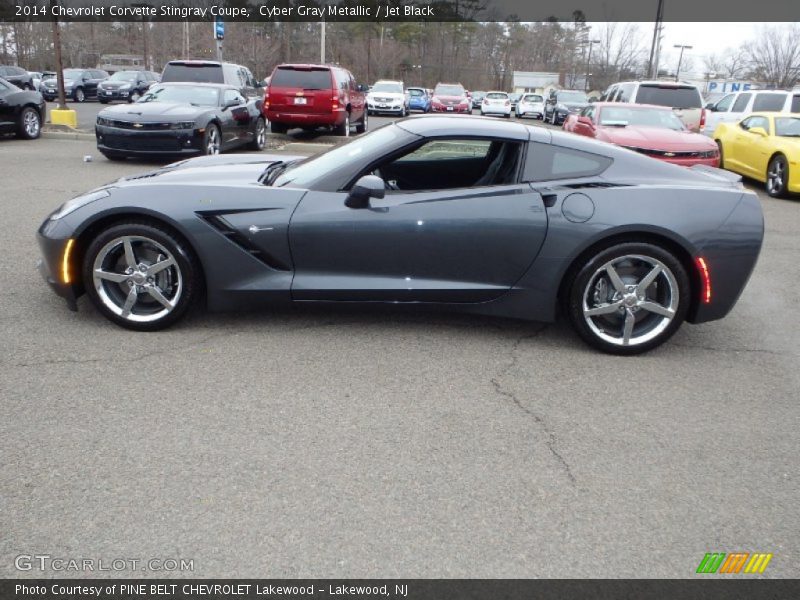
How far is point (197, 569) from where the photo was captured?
2.36 metres

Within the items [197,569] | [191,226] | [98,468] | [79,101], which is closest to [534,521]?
[197,569]

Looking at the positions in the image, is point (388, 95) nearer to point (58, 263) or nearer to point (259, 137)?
point (259, 137)

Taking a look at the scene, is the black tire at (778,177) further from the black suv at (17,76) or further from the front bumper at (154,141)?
the black suv at (17,76)

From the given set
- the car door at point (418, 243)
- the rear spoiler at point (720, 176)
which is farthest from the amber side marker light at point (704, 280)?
the car door at point (418, 243)

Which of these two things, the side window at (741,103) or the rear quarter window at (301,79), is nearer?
the rear quarter window at (301,79)

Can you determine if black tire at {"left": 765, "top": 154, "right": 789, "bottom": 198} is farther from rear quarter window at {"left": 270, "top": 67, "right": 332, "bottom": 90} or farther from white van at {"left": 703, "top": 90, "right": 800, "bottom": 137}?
rear quarter window at {"left": 270, "top": 67, "right": 332, "bottom": 90}

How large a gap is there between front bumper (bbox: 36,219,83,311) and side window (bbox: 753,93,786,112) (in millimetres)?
15217

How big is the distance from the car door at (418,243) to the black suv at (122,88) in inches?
1197

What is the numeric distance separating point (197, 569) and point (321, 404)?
127cm

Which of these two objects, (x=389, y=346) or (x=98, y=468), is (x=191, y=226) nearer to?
(x=389, y=346)

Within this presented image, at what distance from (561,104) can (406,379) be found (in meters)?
28.5

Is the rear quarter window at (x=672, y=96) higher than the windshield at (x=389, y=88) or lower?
higher

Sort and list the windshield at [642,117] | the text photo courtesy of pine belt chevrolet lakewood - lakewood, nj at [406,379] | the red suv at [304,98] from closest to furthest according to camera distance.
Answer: the text photo courtesy of pine belt chevrolet lakewood - lakewood, nj at [406,379] < the windshield at [642,117] < the red suv at [304,98]

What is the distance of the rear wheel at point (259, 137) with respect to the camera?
13955mm
